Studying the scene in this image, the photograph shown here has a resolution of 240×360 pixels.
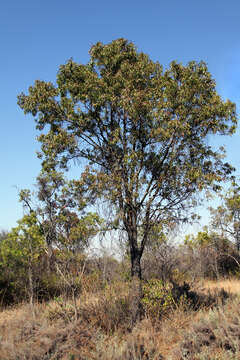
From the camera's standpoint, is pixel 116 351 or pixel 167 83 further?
pixel 167 83

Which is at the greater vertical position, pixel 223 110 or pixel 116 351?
pixel 223 110

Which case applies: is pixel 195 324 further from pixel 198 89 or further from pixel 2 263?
pixel 2 263

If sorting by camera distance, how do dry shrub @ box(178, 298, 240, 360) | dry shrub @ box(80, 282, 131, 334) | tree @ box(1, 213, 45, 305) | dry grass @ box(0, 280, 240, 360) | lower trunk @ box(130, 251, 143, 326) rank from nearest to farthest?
dry grass @ box(0, 280, 240, 360) → dry shrub @ box(178, 298, 240, 360) → dry shrub @ box(80, 282, 131, 334) → lower trunk @ box(130, 251, 143, 326) → tree @ box(1, 213, 45, 305)

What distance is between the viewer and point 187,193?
8.78 metres

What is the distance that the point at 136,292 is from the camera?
27.0ft

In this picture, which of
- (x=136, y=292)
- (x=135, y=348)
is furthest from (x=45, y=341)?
(x=136, y=292)

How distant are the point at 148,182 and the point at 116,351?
475cm

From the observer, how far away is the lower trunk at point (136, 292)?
787 centimetres

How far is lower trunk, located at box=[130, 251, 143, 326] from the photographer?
25.8 feet

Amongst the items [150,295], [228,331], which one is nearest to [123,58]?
[150,295]

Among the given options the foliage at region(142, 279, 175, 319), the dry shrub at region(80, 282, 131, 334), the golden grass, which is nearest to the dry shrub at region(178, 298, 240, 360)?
the foliage at region(142, 279, 175, 319)

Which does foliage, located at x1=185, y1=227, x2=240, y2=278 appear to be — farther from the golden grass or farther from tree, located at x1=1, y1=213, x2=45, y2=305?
tree, located at x1=1, y1=213, x2=45, y2=305

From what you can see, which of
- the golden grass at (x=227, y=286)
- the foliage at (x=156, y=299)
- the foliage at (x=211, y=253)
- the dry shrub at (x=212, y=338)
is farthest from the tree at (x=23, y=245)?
the foliage at (x=211, y=253)

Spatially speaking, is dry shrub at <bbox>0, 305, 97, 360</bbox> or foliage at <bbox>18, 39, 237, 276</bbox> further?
foliage at <bbox>18, 39, 237, 276</bbox>
